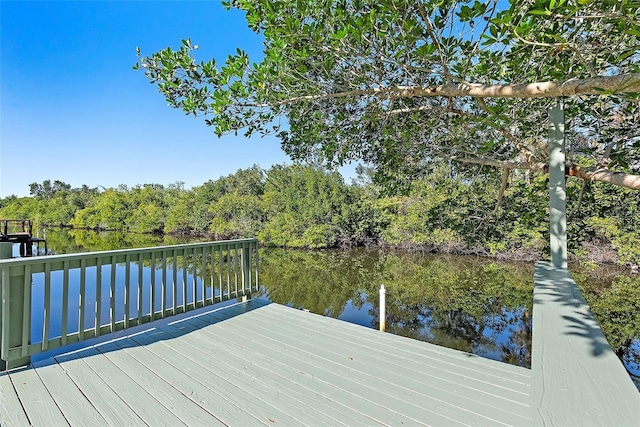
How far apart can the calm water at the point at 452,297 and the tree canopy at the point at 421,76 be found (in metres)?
4.58

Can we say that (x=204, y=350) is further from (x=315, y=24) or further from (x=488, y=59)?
(x=488, y=59)

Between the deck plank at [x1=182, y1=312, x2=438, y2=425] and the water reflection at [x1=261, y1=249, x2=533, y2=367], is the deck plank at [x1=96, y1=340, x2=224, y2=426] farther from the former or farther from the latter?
the water reflection at [x1=261, y1=249, x2=533, y2=367]

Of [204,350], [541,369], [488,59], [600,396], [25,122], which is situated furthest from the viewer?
[25,122]

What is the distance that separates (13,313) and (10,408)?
0.72 metres

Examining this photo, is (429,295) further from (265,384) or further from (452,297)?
(265,384)

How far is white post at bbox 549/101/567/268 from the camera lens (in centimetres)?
264

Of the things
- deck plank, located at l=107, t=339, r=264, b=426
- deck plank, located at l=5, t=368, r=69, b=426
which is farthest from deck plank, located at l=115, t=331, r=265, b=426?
deck plank, located at l=5, t=368, r=69, b=426

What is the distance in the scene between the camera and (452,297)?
33.4ft

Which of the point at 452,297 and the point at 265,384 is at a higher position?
the point at 265,384

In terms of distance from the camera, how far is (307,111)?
161 inches

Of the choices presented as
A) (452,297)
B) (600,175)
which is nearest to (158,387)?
(600,175)

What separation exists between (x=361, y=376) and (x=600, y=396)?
1.81m

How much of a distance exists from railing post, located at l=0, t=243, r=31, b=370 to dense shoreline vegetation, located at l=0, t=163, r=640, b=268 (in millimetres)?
4641

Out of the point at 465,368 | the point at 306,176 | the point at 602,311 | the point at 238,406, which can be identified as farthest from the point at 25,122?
the point at 602,311
